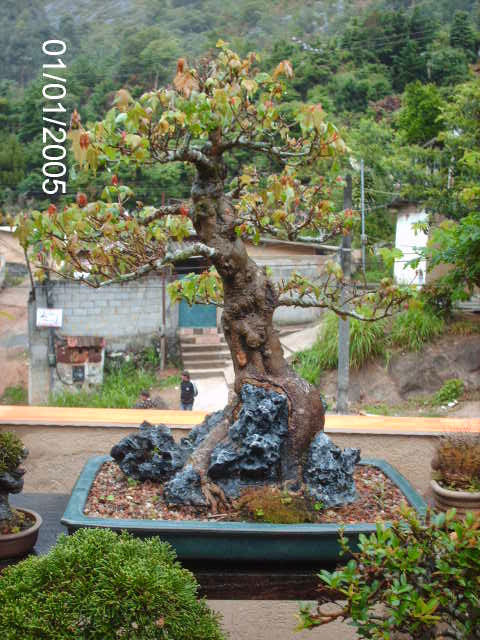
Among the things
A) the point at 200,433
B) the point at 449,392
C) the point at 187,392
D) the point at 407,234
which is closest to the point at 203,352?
the point at 187,392

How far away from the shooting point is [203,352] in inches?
505

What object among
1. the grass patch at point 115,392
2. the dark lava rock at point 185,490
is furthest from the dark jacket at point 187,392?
the dark lava rock at point 185,490

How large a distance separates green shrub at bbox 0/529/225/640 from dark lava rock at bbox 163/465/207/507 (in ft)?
2.39

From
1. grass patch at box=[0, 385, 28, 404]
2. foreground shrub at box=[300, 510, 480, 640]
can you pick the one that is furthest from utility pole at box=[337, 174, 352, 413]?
foreground shrub at box=[300, 510, 480, 640]

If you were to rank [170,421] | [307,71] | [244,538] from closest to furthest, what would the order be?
1. [244,538]
2. [170,421]
3. [307,71]

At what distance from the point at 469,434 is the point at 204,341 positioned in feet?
33.3

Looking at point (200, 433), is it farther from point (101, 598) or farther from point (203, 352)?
point (203, 352)

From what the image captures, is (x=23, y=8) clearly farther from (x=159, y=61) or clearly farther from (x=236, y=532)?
(x=236, y=532)

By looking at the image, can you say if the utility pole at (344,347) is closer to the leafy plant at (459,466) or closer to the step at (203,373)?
the step at (203,373)

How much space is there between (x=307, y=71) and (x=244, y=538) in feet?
78.0

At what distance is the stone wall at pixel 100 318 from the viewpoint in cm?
1141

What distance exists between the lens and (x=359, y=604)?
5.00ft

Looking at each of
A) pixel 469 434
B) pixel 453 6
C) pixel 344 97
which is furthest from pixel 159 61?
pixel 469 434

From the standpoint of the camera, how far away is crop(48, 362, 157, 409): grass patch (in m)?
10.9
